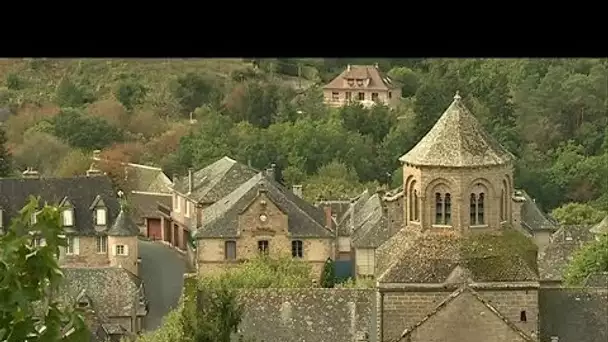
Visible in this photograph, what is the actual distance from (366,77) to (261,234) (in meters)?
34.7

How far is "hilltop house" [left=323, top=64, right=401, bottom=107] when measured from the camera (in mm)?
76062

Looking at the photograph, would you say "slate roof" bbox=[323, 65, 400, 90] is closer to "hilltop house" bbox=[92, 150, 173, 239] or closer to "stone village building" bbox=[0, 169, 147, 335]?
"hilltop house" bbox=[92, 150, 173, 239]

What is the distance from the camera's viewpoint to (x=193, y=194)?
50.3m

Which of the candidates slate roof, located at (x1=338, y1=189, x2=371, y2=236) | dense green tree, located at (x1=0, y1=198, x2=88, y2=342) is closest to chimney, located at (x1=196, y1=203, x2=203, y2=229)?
slate roof, located at (x1=338, y1=189, x2=371, y2=236)

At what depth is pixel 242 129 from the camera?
67.5m

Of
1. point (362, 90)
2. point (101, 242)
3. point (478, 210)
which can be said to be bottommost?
point (101, 242)

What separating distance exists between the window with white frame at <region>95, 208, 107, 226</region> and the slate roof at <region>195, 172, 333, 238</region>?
8.74 ft

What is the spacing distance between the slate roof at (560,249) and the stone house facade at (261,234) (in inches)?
231

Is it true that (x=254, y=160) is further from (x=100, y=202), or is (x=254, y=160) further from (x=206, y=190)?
(x=100, y=202)

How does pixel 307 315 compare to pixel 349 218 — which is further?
pixel 349 218

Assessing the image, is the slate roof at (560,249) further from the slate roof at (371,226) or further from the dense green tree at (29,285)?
the dense green tree at (29,285)

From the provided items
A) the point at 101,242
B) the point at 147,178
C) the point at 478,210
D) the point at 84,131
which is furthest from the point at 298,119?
the point at 478,210

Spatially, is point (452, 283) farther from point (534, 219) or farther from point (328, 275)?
point (534, 219)
